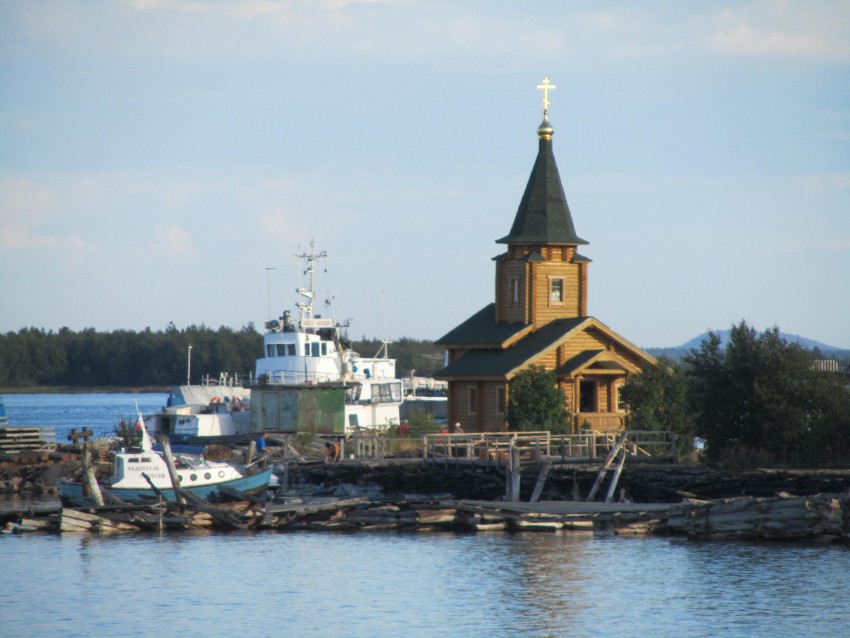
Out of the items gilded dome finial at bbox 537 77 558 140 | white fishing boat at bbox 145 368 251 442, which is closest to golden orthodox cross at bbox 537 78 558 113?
gilded dome finial at bbox 537 77 558 140

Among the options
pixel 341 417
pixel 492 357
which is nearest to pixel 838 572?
pixel 492 357

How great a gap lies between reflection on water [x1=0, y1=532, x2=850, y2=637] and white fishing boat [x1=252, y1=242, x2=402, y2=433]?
23307mm

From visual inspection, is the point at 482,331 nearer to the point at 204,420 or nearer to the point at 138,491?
the point at 138,491

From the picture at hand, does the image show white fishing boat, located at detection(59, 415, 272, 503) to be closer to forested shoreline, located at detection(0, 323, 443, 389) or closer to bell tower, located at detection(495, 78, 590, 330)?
bell tower, located at detection(495, 78, 590, 330)

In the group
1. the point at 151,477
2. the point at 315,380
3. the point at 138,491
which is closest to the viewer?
the point at 151,477

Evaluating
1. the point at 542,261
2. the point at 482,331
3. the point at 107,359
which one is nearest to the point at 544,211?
the point at 542,261

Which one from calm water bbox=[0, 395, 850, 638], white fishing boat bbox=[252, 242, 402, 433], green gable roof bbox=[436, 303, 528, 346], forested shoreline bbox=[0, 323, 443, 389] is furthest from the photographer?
forested shoreline bbox=[0, 323, 443, 389]

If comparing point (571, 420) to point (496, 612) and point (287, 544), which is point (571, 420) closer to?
point (287, 544)

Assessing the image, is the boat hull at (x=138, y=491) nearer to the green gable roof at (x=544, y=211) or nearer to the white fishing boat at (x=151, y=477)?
the white fishing boat at (x=151, y=477)

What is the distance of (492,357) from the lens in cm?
5359

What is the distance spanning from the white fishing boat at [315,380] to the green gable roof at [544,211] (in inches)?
563

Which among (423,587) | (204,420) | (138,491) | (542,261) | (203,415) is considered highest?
(542,261)

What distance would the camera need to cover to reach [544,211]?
55.3 m

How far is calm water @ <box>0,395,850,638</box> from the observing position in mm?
28734
